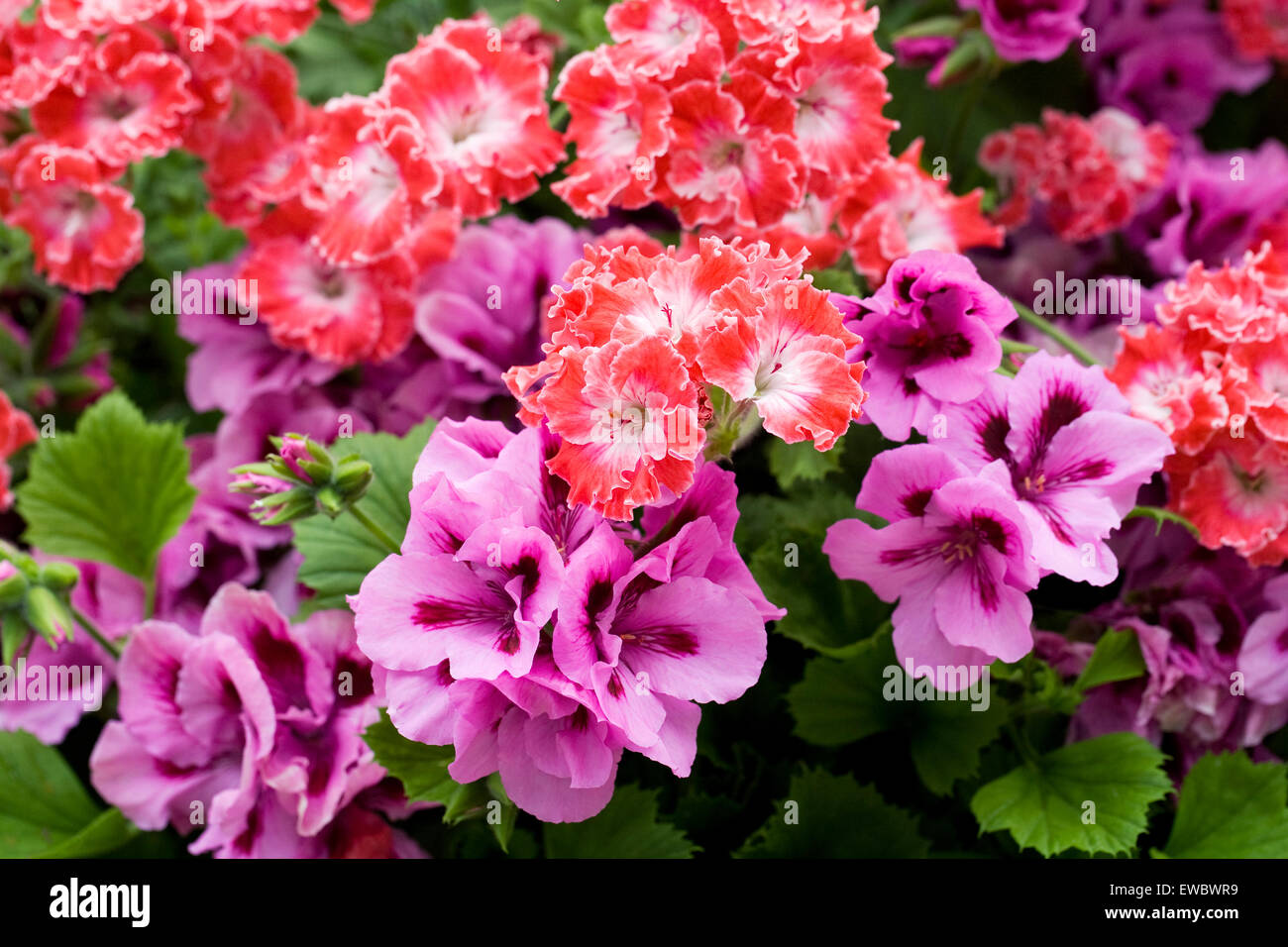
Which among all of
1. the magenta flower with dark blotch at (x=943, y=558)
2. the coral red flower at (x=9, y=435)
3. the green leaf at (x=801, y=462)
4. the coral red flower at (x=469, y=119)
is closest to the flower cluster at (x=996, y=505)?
the magenta flower with dark blotch at (x=943, y=558)

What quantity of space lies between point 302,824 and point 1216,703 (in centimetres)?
56

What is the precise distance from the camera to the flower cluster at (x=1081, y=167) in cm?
97

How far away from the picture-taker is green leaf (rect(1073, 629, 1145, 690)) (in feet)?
2.31

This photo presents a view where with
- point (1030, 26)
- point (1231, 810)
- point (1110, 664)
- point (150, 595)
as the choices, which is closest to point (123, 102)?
point (150, 595)

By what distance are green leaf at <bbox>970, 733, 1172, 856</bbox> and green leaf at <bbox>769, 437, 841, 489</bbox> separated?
0.69ft

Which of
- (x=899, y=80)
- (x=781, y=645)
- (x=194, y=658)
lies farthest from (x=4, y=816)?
(x=899, y=80)

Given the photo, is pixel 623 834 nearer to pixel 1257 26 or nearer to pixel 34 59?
pixel 34 59

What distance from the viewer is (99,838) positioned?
→ 29.7 inches

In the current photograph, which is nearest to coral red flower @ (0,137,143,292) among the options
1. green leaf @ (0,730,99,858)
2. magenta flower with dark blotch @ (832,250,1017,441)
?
green leaf @ (0,730,99,858)

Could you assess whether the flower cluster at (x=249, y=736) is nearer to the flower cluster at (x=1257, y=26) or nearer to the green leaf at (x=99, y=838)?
the green leaf at (x=99, y=838)

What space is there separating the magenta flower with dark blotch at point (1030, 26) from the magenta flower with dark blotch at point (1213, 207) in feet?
0.55

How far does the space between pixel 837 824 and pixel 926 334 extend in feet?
0.96

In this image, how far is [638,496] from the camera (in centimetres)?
51

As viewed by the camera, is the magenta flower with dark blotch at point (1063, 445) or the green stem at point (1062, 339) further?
the green stem at point (1062, 339)
